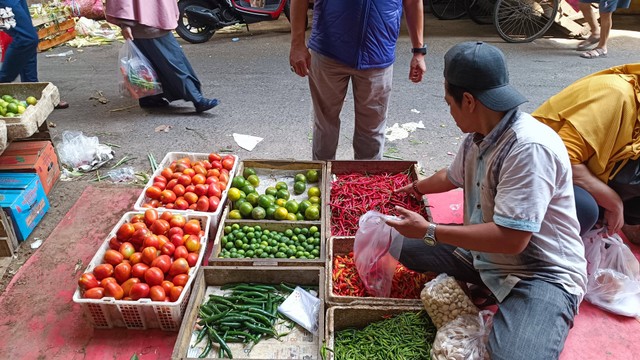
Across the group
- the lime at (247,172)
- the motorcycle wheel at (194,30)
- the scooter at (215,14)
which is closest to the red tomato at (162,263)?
the lime at (247,172)

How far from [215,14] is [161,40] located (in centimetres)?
325

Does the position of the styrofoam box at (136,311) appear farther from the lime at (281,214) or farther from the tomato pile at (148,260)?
the lime at (281,214)

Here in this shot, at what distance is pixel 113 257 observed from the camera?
2.45m

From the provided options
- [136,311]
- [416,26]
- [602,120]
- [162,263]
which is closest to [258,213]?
[162,263]

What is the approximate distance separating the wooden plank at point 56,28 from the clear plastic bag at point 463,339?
25.4ft

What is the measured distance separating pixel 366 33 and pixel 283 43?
16.5ft

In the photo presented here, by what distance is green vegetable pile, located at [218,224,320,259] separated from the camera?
266cm

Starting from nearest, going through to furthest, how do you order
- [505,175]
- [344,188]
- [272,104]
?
[505,175], [344,188], [272,104]

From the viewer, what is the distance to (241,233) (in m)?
2.76

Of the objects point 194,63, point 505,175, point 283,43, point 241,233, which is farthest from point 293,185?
point 283,43

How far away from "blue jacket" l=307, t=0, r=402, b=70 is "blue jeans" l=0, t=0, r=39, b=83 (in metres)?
3.06

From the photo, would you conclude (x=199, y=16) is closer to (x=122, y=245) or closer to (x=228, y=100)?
(x=228, y=100)

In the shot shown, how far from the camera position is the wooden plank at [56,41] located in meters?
7.32

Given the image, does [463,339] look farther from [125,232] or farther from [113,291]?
[125,232]
